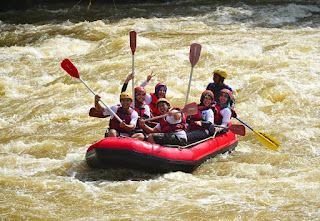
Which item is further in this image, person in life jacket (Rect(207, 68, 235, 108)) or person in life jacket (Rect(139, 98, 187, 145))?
person in life jacket (Rect(207, 68, 235, 108))

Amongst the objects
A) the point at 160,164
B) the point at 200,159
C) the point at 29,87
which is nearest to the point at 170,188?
the point at 160,164

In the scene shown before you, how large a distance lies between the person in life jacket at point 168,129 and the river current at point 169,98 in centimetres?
40

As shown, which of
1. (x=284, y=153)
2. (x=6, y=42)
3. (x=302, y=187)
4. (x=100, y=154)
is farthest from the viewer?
(x=6, y=42)

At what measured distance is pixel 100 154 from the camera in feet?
17.5

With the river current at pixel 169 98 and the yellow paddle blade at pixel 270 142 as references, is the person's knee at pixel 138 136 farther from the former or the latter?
the yellow paddle blade at pixel 270 142

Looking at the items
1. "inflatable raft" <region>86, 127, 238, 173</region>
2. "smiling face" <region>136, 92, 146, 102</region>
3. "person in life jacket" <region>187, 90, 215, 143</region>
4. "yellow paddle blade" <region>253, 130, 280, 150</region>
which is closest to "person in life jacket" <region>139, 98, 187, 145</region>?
"inflatable raft" <region>86, 127, 238, 173</region>

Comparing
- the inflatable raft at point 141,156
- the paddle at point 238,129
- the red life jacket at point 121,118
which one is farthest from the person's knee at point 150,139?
the paddle at point 238,129

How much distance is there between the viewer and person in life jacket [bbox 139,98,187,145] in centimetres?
560

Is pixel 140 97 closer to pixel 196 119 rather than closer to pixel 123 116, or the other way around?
pixel 123 116

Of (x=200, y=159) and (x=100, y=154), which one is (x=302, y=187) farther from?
(x=100, y=154)

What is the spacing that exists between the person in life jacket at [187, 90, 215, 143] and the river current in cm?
34

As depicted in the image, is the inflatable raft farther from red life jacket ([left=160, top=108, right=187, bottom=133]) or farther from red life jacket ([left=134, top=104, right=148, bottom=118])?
red life jacket ([left=134, top=104, right=148, bottom=118])

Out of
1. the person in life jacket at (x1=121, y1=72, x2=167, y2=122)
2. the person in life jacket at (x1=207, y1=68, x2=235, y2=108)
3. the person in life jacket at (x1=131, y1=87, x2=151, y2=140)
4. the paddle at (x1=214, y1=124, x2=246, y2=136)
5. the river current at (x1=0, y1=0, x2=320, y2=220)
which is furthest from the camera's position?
the person in life jacket at (x1=207, y1=68, x2=235, y2=108)

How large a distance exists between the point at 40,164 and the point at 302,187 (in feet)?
9.41
